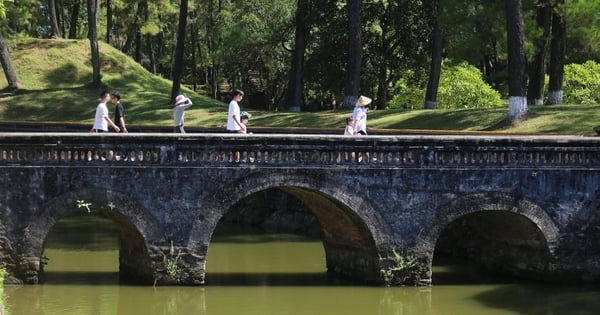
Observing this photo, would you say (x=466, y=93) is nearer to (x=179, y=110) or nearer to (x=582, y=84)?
(x=582, y=84)

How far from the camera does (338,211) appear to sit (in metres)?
19.2

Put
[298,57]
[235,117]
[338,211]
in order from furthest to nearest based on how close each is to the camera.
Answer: [298,57] → [338,211] → [235,117]

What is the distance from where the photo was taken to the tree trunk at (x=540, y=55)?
3184cm

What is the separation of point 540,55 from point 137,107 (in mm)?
16866

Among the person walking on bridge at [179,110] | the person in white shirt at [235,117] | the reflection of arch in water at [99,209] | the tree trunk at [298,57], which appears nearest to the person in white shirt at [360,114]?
the person in white shirt at [235,117]

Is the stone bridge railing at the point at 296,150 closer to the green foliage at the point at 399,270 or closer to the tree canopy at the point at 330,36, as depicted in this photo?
the green foliage at the point at 399,270

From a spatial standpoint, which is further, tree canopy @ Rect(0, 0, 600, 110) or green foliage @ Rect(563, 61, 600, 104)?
green foliage @ Rect(563, 61, 600, 104)

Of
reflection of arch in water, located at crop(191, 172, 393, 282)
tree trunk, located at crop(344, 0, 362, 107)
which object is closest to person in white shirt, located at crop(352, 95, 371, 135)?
reflection of arch in water, located at crop(191, 172, 393, 282)

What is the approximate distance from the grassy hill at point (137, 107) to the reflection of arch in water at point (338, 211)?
10099 mm

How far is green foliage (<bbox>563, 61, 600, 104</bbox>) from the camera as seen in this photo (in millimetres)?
40500

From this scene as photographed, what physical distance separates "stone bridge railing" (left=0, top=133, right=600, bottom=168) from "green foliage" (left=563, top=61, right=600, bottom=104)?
2243 cm

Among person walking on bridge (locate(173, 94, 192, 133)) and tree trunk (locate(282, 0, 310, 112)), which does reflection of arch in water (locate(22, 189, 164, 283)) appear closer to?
person walking on bridge (locate(173, 94, 192, 133))

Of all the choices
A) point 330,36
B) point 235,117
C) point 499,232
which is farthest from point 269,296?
point 330,36

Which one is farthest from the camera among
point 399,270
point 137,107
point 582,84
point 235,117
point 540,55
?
point 582,84
